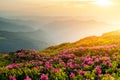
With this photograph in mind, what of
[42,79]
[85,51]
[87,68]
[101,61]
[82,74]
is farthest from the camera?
[85,51]

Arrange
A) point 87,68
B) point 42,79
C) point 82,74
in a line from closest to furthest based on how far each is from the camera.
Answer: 1. point 42,79
2. point 82,74
3. point 87,68

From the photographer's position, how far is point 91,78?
13.5 meters

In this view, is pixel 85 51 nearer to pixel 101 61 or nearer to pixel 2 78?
pixel 101 61

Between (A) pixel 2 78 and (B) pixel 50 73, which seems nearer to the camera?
(A) pixel 2 78

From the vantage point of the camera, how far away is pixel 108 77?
1347cm

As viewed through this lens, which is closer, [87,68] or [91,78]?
[91,78]

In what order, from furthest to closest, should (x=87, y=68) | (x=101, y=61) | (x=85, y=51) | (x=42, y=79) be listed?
(x=85, y=51) < (x=101, y=61) < (x=87, y=68) < (x=42, y=79)

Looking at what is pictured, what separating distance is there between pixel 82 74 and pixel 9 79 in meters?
3.61

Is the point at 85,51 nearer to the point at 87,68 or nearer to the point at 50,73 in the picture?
the point at 87,68

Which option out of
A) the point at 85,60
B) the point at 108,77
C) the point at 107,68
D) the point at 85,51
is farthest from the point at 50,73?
the point at 85,51

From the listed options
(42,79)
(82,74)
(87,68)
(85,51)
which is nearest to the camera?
(42,79)

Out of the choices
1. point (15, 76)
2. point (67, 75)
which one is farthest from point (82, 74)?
point (15, 76)

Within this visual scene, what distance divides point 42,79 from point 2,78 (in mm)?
1848

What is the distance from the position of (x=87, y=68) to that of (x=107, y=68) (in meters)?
1.20
